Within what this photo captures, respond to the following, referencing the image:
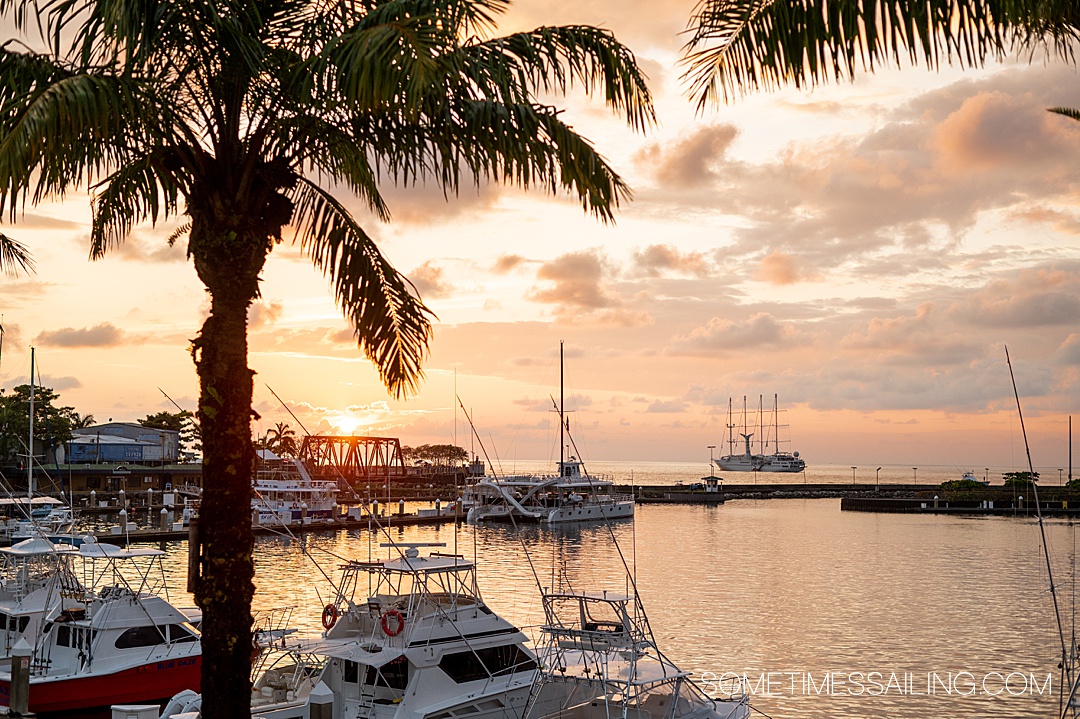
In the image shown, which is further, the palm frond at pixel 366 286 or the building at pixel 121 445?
the building at pixel 121 445

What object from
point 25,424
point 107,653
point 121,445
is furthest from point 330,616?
point 121,445

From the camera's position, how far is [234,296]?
901 centimetres

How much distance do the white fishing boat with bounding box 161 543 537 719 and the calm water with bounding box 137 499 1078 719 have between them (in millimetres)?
10212

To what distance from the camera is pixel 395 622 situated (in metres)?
20.4

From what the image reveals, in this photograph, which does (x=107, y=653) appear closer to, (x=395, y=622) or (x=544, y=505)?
(x=395, y=622)

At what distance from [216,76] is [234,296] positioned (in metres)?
2.01

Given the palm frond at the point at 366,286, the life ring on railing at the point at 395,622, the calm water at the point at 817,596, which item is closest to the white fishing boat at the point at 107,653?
the calm water at the point at 817,596

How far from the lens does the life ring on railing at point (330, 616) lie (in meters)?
22.2

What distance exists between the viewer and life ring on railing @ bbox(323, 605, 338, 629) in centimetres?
2220

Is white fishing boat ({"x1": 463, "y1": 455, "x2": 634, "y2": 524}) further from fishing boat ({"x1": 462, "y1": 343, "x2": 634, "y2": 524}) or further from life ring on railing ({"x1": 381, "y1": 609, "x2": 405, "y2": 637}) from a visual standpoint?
life ring on railing ({"x1": 381, "y1": 609, "x2": 405, "y2": 637})

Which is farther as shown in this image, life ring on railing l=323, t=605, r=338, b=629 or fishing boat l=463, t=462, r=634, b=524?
fishing boat l=463, t=462, r=634, b=524

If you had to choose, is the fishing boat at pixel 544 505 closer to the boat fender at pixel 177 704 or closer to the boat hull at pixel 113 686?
the boat hull at pixel 113 686

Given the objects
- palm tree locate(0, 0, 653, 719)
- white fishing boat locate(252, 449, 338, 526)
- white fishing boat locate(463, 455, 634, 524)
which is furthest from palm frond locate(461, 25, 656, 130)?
white fishing boat locate(463, 455, 634, 524)

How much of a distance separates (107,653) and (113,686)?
2.90 ft
